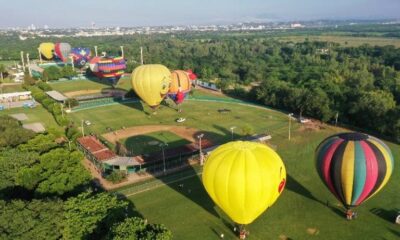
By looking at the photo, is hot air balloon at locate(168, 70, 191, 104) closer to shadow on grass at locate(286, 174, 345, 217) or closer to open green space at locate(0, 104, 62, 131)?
open green space at locate(0, 104, 62, 131)

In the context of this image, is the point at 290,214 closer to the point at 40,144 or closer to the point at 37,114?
the point at 40,144

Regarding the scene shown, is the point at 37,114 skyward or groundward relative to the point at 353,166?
groundward

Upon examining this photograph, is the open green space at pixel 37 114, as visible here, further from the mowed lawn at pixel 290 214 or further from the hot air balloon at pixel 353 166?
the hot air balloon at pixel 353 166

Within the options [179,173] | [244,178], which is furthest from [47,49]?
[244,178]

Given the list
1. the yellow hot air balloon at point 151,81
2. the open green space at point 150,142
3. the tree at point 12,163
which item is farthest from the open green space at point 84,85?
the tree at point 12,163

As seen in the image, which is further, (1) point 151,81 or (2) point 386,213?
(1) point 151,81

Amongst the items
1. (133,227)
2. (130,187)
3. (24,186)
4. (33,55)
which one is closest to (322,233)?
(133,227)

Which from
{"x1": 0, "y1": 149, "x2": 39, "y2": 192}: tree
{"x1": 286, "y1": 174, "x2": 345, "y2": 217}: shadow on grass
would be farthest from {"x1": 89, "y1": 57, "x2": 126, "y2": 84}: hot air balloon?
{"x1": 286, "y1": 174, "x2": 345, "y2": 217}: shadow on grass
